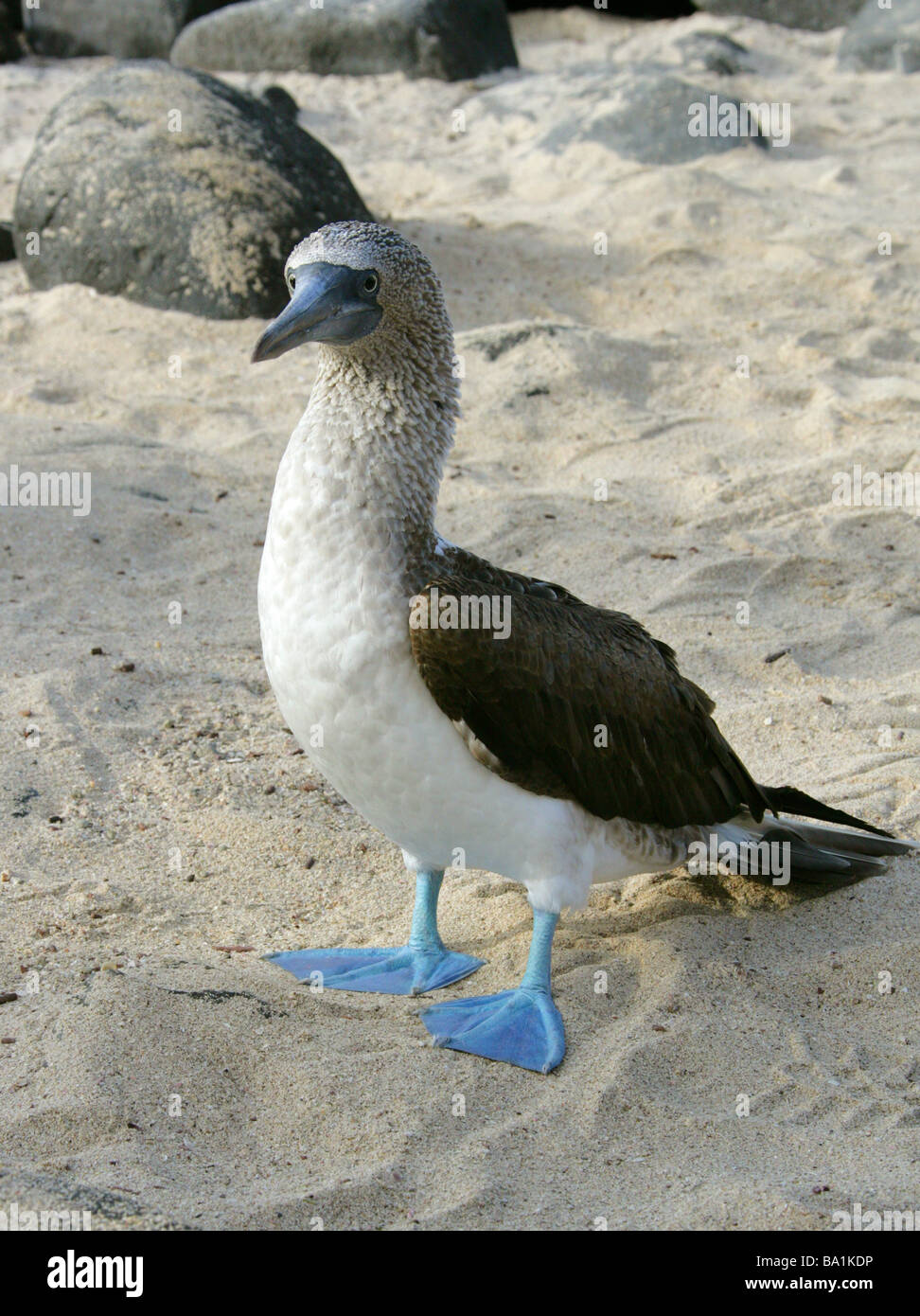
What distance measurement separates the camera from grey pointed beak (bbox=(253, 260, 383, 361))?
11.7 feet

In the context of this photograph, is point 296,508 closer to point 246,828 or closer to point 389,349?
point 389,349

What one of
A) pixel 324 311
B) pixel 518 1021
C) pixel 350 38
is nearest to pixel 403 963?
pixel 518 1021

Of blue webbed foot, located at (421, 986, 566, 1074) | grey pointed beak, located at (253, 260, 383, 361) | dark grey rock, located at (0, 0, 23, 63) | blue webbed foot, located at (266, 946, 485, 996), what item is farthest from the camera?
dark grey rock, located at (0, 0, 23, 63)

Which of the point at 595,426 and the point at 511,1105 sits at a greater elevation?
the point at 595,426

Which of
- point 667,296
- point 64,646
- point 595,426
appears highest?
point 667,296

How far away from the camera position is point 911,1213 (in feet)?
10.2

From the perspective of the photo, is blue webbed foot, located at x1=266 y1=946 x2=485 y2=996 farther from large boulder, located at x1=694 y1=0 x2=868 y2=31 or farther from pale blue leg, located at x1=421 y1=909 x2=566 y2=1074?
large boulder, located at x1=694 y1=0 x2=868 y2=31

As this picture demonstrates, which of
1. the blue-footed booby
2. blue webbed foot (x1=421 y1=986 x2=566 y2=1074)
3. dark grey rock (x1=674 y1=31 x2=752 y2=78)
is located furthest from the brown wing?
dark grey rock (x1=674 y1=31 x2=752 y2=78)

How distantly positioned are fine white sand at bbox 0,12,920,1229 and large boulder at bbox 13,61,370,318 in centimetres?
27

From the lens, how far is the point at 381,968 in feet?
13.7

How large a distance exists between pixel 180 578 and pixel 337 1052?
3.19 metres

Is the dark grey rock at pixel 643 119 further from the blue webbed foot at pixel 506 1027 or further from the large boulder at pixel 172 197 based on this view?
the blue webbed foot at pixel 506 1027

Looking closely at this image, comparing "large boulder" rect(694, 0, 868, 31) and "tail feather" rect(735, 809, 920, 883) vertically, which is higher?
"large boulder" rect(694, 0, 868, 31)

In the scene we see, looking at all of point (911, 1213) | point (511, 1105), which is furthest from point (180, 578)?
point (911, 1213)
